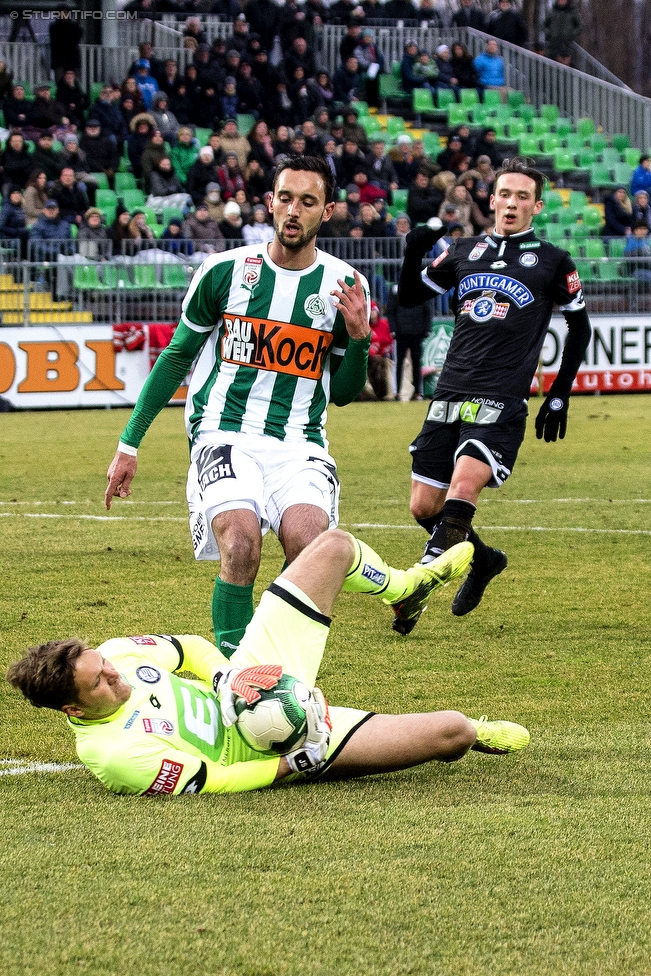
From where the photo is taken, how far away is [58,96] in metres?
23.2

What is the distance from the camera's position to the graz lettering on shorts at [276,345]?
18.0ft

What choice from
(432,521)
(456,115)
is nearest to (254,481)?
(432,521)

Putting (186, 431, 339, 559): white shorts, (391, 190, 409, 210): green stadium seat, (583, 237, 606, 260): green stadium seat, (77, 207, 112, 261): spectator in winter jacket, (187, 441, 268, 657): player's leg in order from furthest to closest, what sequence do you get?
1. (391, 190, 409, 210): green stadium seat
2. (583, 237, 606, 260): green stadium seat
3. (77, 207, 112, 261): spectator in winter jacket
4. (186, 431, 339, 559): white shorts
5. (187, 441, 268, 657): player's leg

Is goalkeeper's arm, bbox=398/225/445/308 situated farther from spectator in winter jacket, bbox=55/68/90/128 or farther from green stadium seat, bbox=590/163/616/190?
green stadium seat, bbox=590/163/616/190

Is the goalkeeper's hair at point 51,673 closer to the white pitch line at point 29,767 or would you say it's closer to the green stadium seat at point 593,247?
the white pitch line at point 29,767

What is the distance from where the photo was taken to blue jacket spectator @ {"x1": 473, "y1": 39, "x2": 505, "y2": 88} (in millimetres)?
29094

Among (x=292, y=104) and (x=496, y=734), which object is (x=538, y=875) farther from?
(x=292, y=104)

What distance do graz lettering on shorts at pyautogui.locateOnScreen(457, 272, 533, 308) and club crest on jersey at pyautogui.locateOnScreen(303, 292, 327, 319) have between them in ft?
6.31

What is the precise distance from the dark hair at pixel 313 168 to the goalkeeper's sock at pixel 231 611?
1.58 metres

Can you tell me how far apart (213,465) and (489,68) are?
2560 cm

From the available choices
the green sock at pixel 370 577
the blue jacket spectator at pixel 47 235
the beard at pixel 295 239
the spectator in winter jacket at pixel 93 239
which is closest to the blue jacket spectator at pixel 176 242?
the spectator in winter jacket at pixel 93 239

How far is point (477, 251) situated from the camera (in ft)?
24.0

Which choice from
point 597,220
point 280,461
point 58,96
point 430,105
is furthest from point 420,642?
point 430,105

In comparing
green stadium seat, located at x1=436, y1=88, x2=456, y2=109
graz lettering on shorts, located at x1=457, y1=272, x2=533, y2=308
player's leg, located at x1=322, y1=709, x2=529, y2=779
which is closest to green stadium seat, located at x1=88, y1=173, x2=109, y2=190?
green stadium seat, located at x1=436, y1=88, x2=456, y2=109
